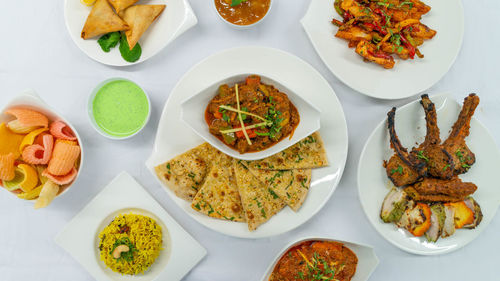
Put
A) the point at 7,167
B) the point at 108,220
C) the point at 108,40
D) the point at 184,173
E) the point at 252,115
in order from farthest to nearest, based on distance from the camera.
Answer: the point at 108,220
the point at 108,40
the point at 184,173
the point at 7,167
the point at 252,115

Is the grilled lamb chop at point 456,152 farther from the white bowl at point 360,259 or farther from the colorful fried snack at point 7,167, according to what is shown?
the colorful fried snack at point 7,167

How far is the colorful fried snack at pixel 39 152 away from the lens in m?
2.86

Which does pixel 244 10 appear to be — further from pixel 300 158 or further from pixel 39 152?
pixel 39 152

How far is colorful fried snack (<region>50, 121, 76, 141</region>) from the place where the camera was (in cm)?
296

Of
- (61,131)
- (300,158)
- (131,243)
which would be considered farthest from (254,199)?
(61,131)

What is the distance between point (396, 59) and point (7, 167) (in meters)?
3.22

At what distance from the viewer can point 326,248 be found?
3.01 metres

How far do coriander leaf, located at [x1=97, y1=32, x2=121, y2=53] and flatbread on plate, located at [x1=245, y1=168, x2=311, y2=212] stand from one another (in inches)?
62.3

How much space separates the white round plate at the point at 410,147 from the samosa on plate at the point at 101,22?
7.52 ft

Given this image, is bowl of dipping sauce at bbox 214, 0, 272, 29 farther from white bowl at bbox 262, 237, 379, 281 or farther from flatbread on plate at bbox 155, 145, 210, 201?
white bowl at bbox 262, 237, 379, 281

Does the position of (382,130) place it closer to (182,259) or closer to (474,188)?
(474,188)

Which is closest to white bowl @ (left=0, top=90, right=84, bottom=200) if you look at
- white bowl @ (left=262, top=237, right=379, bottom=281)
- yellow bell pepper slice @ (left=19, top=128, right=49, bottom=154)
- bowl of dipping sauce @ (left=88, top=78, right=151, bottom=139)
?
yellow bell pepper slice @ (left=19, top=128, right=49, bottom=154)

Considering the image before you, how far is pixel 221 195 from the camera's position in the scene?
301 cm

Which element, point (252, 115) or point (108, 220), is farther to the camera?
point (108, 220)
